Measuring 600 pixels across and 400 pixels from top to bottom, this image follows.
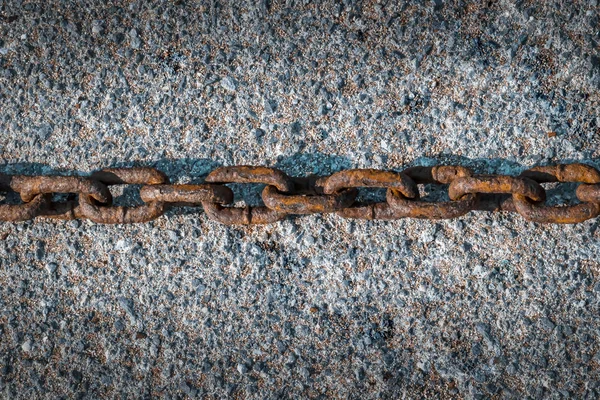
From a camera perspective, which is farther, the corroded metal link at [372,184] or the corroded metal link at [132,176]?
the corroded metal link at [132,176]

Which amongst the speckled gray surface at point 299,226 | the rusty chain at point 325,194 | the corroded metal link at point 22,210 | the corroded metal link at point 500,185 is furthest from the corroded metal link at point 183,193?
the corroded metal link at point 500,185

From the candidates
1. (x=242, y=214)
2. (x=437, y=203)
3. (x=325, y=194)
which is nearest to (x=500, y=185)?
(x=437, y=203)

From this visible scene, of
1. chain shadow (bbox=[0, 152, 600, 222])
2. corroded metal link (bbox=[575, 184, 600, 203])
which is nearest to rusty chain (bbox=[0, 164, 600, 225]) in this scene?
corroded metal link (bbox=[575, 184, 600, 203])

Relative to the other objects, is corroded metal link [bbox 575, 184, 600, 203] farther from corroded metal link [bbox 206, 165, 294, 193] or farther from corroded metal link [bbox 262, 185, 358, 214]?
corroded metal link [bbox 206, 165, 294, 193]

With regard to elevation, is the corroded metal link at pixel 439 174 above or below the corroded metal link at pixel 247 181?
above

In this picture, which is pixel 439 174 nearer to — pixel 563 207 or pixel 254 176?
pixel 563 207

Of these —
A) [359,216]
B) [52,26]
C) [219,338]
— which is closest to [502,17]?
[359,216]

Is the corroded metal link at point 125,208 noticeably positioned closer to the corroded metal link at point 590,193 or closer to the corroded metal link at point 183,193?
the corroded metal link at point 183,193
